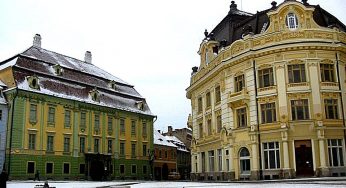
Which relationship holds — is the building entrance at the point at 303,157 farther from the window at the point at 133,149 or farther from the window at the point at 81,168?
the window at the point at 133,149

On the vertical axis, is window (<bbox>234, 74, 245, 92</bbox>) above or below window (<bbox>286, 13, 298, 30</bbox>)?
below

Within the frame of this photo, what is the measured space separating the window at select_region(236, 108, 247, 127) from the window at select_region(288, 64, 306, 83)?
15.5 ft

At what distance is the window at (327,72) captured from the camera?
33.2 metres

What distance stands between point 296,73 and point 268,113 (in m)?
3.83

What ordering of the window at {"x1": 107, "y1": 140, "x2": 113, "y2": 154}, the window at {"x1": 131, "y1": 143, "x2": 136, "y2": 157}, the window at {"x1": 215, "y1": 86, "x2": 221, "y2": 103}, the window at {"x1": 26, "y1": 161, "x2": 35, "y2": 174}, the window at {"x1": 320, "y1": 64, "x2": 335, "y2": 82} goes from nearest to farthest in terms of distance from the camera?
the window at {"x1": 320, "y1": 64, "x2": 335, "y2": 82}, the window at {"x1": 215, "y1": 86, "x2": 221, "y2": 103}, the window at {"x1": 26, "y1": 161, "x2": 35, "y2": 174}, the window at {"x1": 107, "y1": 140, "x2": 113, "y2": 154}, the window at {"x1": 131, "y1": 143, "x2": 136, "y2": 157}

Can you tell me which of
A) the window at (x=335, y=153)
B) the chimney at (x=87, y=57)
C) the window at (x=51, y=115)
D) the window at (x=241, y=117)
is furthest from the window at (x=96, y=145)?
the window at (x=335, y=153)

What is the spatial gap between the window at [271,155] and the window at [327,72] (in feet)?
21.3

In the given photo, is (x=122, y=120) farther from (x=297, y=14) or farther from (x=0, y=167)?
(x=297, y=14)

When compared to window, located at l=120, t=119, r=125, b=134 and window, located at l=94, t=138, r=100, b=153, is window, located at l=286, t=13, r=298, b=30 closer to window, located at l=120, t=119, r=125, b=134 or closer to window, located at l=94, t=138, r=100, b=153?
window, located at l=94, t=138, r=100, b=153

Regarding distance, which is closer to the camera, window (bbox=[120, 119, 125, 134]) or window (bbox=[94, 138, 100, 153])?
window (bbox=[94, 138, 100, 153])

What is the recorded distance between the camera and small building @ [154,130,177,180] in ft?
224

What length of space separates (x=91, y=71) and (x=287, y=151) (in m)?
32.7

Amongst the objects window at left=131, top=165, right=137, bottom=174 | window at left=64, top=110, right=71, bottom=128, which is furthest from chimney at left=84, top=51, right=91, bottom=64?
window at left=131, top=165, right=137, bottom=174

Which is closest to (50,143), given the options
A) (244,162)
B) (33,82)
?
(33,82)
